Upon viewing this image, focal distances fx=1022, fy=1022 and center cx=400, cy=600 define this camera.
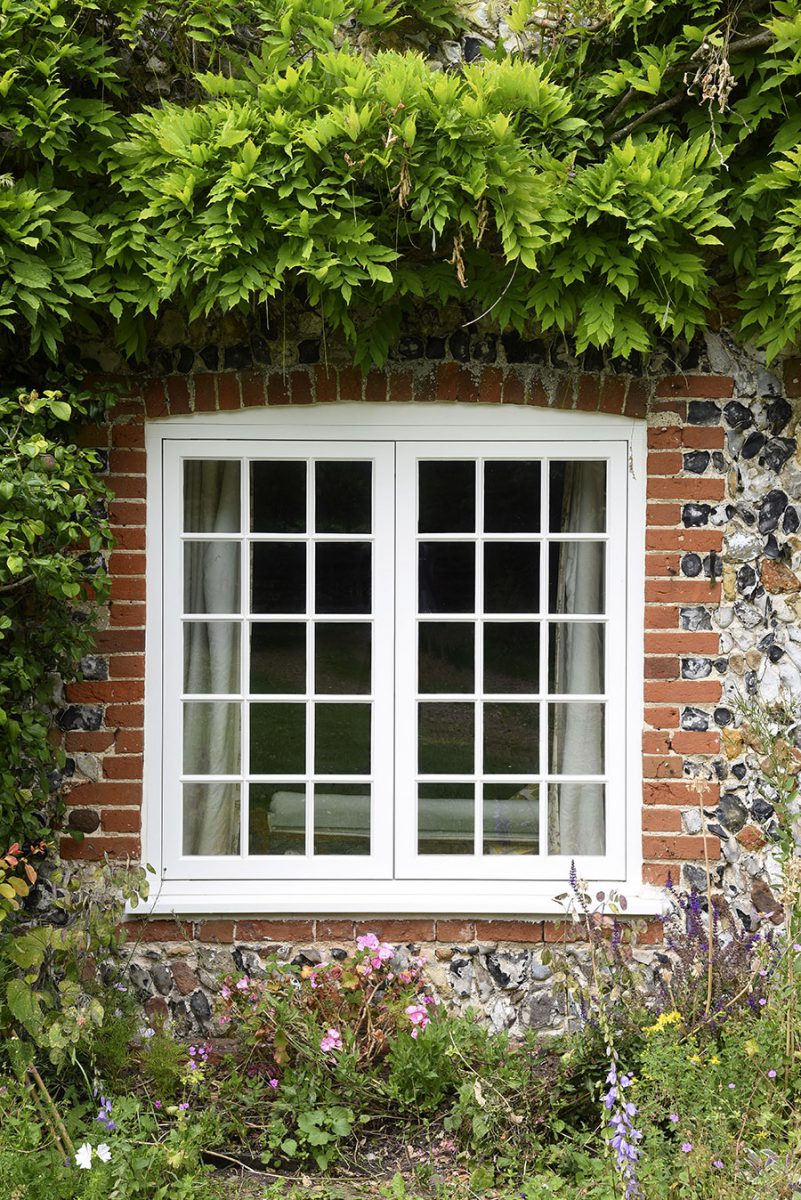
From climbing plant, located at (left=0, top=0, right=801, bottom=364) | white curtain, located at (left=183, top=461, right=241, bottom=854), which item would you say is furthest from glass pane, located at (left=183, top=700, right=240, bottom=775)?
climbing plant, located at (left=0, top=0, right=801, bottom=364)

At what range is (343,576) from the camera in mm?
4090

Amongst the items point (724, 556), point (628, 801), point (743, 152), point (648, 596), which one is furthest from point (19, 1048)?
point (743, 152)

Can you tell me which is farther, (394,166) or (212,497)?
(212,497)

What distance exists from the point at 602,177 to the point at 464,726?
2092 millimetres

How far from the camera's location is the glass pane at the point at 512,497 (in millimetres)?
4066

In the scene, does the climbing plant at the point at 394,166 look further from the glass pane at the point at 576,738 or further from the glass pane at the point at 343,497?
the glass pane at the point at 576,738

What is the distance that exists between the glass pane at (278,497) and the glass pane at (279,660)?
1.29 ft

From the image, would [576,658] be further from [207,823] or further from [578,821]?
[207,823]

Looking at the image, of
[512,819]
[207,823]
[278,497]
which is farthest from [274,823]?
[278,497]

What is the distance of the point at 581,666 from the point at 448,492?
880mm

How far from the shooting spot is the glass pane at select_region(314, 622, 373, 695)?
161 inches

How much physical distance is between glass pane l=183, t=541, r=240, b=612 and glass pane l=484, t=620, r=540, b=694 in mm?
1037

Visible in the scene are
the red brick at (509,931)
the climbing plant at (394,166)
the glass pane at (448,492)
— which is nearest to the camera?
the climbing plant at (394,166)

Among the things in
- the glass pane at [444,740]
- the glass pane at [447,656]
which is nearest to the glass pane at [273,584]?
the glass pane at [447,656]
